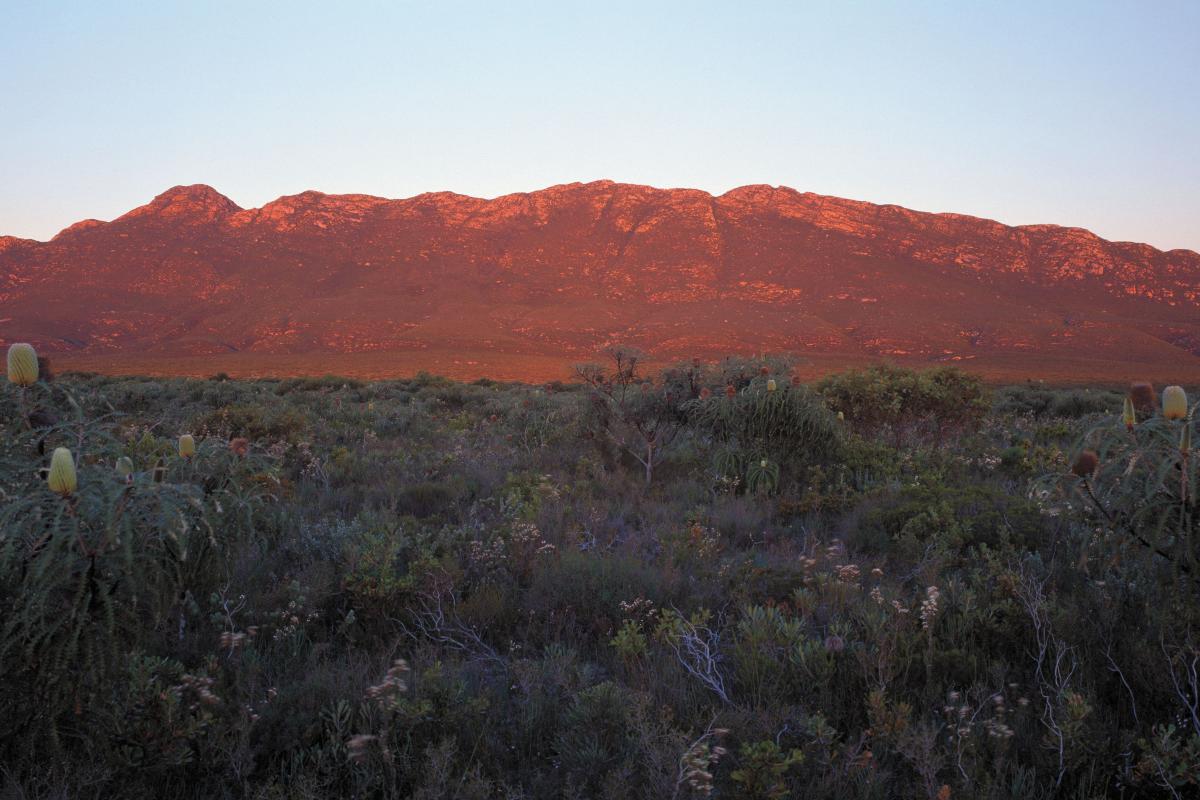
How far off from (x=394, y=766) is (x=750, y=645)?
5.84ft

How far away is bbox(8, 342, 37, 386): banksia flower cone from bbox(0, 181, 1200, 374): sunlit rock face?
7036 cm

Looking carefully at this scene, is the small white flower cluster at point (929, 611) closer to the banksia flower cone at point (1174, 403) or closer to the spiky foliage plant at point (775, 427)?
the banksia flower cone at point (1174, 403)

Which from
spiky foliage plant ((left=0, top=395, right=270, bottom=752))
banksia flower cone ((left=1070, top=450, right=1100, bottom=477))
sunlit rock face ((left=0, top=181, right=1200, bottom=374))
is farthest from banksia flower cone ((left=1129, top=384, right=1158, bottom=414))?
sunlit rock face ((left=0, top=181, right=1200, bottom=374))

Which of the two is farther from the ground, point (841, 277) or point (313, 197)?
point (313, 197)

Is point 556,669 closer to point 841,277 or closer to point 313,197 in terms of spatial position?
point 841,277

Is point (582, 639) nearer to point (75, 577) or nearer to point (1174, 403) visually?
point (75, 577)

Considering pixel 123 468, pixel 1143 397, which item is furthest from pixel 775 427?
pixel 123 468

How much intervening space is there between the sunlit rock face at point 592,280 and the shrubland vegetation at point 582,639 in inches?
2667

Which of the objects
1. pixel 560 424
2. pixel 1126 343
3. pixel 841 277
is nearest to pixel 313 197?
pixel 841 277

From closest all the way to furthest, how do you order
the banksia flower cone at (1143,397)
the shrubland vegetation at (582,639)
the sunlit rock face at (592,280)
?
the shrubland vegetation at (582,639)
the banksia flower cone at (1143,397)
the sunlit rock face at (592,280)

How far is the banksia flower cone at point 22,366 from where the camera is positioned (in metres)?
2.43

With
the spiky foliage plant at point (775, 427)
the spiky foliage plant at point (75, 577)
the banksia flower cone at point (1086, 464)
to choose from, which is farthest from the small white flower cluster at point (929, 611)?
the spiky foliage plant at point (775, 427)

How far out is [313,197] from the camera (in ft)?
520

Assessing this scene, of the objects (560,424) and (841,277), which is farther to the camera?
(841,277)
